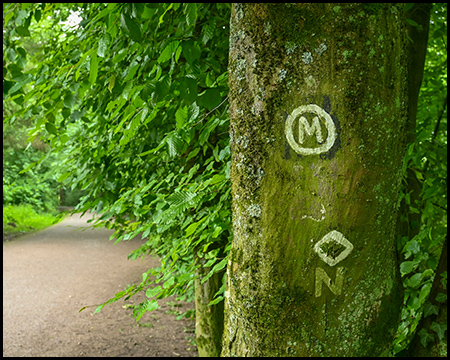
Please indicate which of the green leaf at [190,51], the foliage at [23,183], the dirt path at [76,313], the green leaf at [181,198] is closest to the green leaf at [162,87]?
the green leaf at [190,51]

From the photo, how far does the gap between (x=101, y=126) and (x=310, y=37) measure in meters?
2.53

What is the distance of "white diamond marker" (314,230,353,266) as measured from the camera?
128cm

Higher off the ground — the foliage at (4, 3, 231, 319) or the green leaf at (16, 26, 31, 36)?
the green leaf at (16, 26, 31, 36)

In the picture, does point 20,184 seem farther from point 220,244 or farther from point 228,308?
point 228,308

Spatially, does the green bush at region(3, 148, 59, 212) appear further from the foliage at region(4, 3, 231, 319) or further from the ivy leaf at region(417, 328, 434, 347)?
the ivy leaf at region(417, 328, 434, 347)

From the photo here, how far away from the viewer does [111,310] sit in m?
7.81

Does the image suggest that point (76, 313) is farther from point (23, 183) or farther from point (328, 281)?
point (23, 183)

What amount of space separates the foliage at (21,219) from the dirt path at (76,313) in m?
3.35

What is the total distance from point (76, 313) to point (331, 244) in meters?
7.34

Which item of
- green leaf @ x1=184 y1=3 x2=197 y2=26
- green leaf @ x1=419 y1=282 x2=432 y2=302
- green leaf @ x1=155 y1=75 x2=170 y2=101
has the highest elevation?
green leaf @ x1=184 y1=3 x2=197 y2=26

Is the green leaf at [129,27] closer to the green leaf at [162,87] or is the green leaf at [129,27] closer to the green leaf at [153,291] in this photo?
the green leaf at [162,87]

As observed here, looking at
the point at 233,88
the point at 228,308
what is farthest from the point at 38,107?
the point at 228,308

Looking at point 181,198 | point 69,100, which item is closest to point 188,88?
point 181,198

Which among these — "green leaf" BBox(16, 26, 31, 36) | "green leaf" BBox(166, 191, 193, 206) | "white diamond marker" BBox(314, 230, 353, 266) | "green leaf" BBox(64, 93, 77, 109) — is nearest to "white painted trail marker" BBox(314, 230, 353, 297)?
"white diamond marker" BBox(314, 230, 353, 266)
